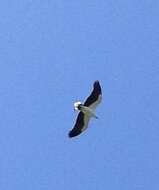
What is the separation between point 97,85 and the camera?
115ft

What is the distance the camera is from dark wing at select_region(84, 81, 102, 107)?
35125mm

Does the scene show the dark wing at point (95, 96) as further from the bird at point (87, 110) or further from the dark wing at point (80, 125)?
the dark wing at point (80, 125)

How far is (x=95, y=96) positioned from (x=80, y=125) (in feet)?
3.81

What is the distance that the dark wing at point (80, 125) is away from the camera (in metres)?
35.2

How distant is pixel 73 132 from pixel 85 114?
0.86 metres

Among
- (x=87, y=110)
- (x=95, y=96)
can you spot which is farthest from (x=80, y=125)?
(x=95, y=96)

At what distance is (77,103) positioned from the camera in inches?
1358

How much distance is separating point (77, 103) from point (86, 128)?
1522mm

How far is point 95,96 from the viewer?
35.3 meters

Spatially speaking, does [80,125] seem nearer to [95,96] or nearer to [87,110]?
[87,110]

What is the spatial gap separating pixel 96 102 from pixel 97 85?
60 centimetres

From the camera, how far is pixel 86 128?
35.7m

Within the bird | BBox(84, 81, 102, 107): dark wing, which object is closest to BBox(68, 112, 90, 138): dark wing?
the bird

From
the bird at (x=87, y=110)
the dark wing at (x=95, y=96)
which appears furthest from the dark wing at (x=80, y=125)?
the dark wing at (x=95, y=96)
